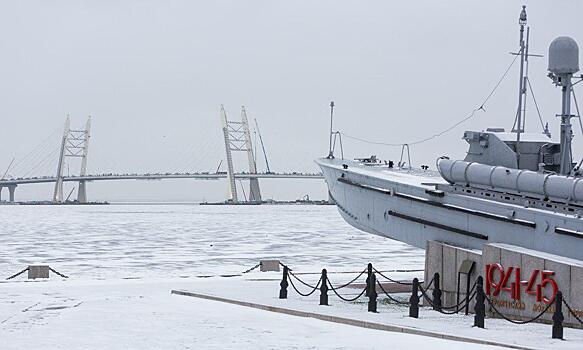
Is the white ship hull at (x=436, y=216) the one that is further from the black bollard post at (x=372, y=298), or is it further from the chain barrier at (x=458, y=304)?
the black bollard post at (x=372, y=298)

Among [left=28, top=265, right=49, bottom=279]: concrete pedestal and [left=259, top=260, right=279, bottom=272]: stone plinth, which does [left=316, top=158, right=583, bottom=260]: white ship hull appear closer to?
[left=259, top=260, right=279, bottom=272]: stone plinth

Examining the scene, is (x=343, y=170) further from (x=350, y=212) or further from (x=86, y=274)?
(x=86, y=274)

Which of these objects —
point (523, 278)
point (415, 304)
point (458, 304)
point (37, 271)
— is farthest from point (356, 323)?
point (37, 271)

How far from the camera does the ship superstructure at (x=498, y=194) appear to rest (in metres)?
20.3

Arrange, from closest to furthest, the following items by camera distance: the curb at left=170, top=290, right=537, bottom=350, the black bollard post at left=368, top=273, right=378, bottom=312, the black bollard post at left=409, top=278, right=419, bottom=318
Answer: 1. the curb at left=170, top=290, right=537, bottom=350
2. the black bollard post at left=409, top=278, right=419, bottom=318
3. the black bollard post at left=368, top=273, right=378, bottom=312

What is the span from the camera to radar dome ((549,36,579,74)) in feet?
79.4

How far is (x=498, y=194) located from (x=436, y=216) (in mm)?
1948

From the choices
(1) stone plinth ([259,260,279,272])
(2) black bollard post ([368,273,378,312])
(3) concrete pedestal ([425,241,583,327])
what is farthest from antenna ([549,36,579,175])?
(1) stone plinth ([259,260,279,272])

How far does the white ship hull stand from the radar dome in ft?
14.5

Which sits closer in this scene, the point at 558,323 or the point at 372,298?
the point at 558,323

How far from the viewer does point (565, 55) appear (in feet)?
79.3

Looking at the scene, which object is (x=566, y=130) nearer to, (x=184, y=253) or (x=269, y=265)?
(x=269, y=265)

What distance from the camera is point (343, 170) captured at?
102 ft

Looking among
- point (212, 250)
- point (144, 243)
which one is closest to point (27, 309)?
point (212, 250)
